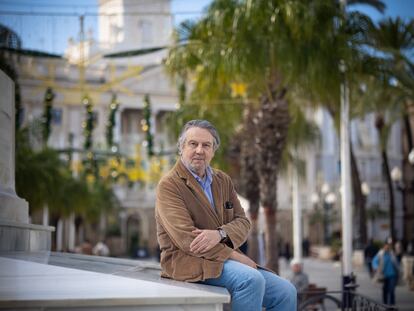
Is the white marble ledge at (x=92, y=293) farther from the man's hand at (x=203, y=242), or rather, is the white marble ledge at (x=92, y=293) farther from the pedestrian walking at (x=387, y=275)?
the pedestrian walking at (x=387, y=275)

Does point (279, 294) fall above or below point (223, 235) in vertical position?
below

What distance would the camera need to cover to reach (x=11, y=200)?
613 cm

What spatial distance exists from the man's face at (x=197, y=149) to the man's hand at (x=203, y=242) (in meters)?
0.47

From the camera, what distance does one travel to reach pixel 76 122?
69.2 m

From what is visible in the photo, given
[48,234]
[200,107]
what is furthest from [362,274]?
[48,234]

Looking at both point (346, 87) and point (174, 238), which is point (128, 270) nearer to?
point (174, 238)

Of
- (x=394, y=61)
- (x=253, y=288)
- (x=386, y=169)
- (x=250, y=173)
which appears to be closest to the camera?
(x=253, y=288)

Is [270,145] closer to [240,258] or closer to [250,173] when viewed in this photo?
[250,173]

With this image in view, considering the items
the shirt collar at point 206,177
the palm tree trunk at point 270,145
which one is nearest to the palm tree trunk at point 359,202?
the palm tree trunk at point 270,145

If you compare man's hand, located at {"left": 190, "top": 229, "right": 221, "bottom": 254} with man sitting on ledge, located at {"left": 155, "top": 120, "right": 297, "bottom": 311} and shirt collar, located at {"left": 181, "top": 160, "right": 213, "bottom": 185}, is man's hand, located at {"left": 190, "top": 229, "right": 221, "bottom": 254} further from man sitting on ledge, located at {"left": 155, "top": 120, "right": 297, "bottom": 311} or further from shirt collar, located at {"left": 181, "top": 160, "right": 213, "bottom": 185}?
shirt collar, located at {"left": 181, "top": 160, "right": 213, "bottom": 185}

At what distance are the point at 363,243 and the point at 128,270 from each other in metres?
29.9

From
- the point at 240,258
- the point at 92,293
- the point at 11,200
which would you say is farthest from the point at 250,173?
the point at 92,293

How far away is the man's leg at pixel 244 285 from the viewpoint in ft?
13.1

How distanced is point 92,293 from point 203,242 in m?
0.75
